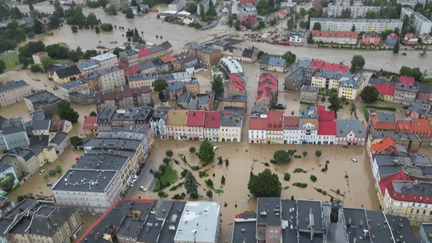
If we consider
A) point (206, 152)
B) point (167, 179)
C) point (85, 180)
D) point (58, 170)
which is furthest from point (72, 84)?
point (206, 152)

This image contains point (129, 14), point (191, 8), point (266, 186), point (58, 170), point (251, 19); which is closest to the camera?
point (266, 186)

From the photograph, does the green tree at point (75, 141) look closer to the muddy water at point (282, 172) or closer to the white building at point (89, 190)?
the muddy water at point (282, 172)

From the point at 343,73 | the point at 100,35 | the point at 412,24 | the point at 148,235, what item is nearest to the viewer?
the point at 148,235

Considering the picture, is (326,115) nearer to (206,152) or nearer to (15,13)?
(206,152)

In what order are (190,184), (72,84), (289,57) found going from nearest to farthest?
(190,184)
(72,84)
(289,57)

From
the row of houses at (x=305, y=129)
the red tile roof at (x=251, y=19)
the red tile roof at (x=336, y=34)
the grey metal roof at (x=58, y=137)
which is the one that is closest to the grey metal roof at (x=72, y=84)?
the grey metal roof at (x=58, y=137)

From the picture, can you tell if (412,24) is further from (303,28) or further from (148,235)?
(148,235)

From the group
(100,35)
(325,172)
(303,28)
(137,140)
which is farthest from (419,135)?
(100,35)
